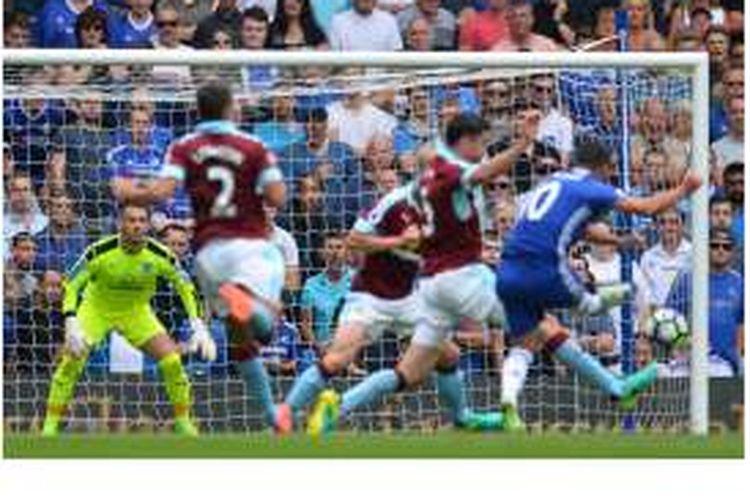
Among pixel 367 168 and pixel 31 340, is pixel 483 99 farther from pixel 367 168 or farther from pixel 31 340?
pixel 31 340

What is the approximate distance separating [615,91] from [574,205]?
7.44 ft

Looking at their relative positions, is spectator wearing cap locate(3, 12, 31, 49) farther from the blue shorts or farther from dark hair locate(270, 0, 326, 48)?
the blue shorts

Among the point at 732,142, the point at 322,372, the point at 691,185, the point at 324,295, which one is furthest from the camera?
the point at 732,142

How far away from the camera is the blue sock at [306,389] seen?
50.4 ft

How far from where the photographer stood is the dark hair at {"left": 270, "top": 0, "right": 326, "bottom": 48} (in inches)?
760

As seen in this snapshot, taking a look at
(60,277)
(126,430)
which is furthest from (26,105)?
(126,430)

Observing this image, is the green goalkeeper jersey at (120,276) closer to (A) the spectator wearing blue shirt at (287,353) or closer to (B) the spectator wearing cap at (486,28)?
(A) the spectator wearing blue shirt at (287,353)

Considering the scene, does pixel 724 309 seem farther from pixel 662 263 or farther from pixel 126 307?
pixel 126 307

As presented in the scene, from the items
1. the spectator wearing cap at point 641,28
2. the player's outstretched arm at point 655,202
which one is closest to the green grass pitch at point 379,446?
the player's outstretched arm at point 655,202

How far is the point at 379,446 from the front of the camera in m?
13.4

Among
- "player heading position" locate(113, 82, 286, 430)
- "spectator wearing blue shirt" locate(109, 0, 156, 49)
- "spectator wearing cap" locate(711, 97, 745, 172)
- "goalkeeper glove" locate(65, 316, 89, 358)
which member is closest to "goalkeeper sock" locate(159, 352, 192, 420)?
"goalkeeper glove" locate(65, 316, 89, 358)

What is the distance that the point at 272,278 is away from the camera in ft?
49.1

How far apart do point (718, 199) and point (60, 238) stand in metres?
3.85

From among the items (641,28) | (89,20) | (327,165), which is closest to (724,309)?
(327,165)
